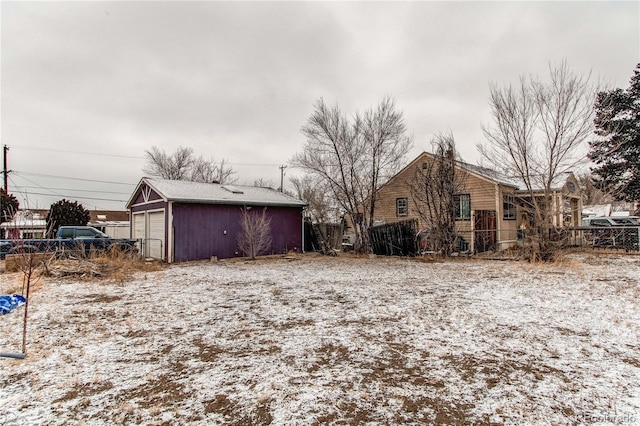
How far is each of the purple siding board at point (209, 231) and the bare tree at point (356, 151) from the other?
3.18 metres

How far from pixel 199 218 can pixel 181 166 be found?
72.8 feet

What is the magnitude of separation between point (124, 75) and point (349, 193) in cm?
988

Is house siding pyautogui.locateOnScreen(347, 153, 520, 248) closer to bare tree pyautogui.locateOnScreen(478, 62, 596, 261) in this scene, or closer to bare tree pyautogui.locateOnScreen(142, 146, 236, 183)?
bare tree pyautogui.locateOnScreen(478, 62, 596, 261)

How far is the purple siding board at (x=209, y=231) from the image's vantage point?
1311 cm

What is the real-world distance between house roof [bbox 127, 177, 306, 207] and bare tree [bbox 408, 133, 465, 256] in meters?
6.18

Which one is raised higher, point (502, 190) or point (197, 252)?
point (502, 190)

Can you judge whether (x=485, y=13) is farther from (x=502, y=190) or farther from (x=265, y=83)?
(x=502, y=190)

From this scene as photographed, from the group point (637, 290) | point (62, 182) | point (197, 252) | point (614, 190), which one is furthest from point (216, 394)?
point (62, 182)

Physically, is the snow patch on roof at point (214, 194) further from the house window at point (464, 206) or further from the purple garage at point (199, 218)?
the house window at point (464, 206)

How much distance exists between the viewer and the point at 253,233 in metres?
13.9

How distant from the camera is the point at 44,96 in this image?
13508 millimetres

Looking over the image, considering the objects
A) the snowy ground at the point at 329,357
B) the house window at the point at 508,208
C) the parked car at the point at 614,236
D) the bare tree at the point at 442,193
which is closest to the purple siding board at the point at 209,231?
the snowy ground at the point at 329,357

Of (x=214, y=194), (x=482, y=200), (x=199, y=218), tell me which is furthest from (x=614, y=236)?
(x=199, y=218)

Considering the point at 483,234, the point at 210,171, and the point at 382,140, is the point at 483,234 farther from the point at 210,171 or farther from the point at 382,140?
the point at 210,171
